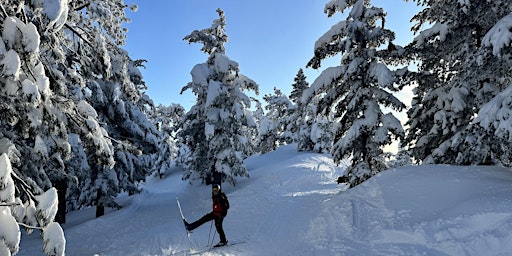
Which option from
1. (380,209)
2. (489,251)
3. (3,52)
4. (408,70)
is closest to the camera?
(3,52)

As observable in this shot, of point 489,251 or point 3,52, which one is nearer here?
point 3,52

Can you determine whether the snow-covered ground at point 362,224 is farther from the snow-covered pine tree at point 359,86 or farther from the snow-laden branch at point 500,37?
the snow-laden branch at point 500,37

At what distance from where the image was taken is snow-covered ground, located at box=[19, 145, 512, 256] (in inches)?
269

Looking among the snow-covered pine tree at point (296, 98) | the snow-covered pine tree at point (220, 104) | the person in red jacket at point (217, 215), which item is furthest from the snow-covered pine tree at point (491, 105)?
the snow-covered pine tree at point (296, 98)

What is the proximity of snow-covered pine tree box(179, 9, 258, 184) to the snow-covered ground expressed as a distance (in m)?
3.72

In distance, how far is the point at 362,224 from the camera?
→ 921cm

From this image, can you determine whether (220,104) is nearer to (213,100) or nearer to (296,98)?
(213,100)

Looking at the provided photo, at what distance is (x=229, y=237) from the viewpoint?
12.0 metres

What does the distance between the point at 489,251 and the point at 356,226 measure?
11.8 ft

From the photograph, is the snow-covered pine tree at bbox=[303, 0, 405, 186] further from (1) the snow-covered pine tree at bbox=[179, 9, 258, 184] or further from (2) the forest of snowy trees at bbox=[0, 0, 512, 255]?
(1) the snow-covered pine tree at bbox=[179, 9, 258, 184]

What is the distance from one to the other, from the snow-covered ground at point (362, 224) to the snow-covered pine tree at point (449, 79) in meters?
1.68

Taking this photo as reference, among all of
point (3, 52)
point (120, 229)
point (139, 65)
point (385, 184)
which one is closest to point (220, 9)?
point (139, 65)

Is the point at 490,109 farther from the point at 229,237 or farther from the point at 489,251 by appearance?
the point at 229,237

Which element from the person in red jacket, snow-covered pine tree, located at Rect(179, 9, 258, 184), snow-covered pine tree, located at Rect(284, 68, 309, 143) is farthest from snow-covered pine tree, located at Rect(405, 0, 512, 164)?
snow-covered pine tree, located at Rect(284, 68, 309, 143)
